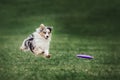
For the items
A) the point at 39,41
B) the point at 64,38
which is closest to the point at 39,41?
the point at 39,41

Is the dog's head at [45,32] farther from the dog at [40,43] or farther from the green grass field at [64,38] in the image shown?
the green grass field at [64,38]

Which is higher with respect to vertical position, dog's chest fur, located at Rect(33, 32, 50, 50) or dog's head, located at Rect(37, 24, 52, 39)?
dog's head, located at Rect(37, 24, 52, 39)

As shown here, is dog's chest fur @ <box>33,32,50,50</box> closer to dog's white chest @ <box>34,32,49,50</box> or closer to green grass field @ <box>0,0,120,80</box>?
dog's white chest @ <box>34,32,49,50</box>

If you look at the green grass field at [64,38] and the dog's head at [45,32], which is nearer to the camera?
the green grass field at [64,38]

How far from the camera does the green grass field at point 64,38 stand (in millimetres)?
2457

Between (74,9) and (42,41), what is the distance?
1106 mm

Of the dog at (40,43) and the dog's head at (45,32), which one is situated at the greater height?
the dog's head at (45,32)

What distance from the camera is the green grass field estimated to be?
8.06ft

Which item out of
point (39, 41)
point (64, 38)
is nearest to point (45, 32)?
point (39, 41)

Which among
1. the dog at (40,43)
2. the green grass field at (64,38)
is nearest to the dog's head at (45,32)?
the dog at (40,43)

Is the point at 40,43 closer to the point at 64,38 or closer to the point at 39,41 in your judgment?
the point at 39,41

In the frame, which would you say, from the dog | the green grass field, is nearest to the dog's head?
the dog

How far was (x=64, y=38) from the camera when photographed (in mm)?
3039

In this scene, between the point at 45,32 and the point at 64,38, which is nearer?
the point at 45,32
